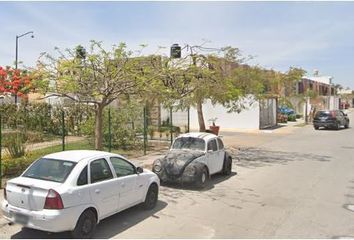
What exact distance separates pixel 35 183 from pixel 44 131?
17.7m

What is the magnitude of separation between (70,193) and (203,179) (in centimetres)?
527

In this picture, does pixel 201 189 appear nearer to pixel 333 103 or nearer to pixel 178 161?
pixel 178 161

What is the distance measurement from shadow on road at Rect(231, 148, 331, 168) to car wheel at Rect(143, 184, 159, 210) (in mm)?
7143

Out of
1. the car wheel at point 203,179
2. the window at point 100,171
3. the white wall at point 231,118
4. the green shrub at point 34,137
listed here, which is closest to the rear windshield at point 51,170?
the window at point 100,171

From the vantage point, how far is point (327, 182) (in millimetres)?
12789

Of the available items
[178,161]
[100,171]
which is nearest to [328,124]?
[178,161]

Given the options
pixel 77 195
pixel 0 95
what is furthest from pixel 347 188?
pixel 0 95

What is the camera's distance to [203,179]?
1160 centimetres

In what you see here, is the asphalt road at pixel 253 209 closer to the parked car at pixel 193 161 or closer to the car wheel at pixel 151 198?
the car wheel at pixel 151 198

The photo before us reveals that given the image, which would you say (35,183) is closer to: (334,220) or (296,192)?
(334,220)

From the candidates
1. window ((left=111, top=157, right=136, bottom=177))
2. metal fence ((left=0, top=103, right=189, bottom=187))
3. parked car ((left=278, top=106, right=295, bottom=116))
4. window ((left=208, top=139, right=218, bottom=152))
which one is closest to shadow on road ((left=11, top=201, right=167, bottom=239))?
window ((left=111, top=157, right=136, bottom=177))

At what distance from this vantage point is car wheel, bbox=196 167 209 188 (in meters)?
11.4

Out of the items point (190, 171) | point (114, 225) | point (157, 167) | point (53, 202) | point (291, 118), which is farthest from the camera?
point (291, 118)

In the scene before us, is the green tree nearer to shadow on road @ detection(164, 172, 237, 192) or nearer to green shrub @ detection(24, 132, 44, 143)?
shadow on road @ detection(164, 172, 237, 192)
